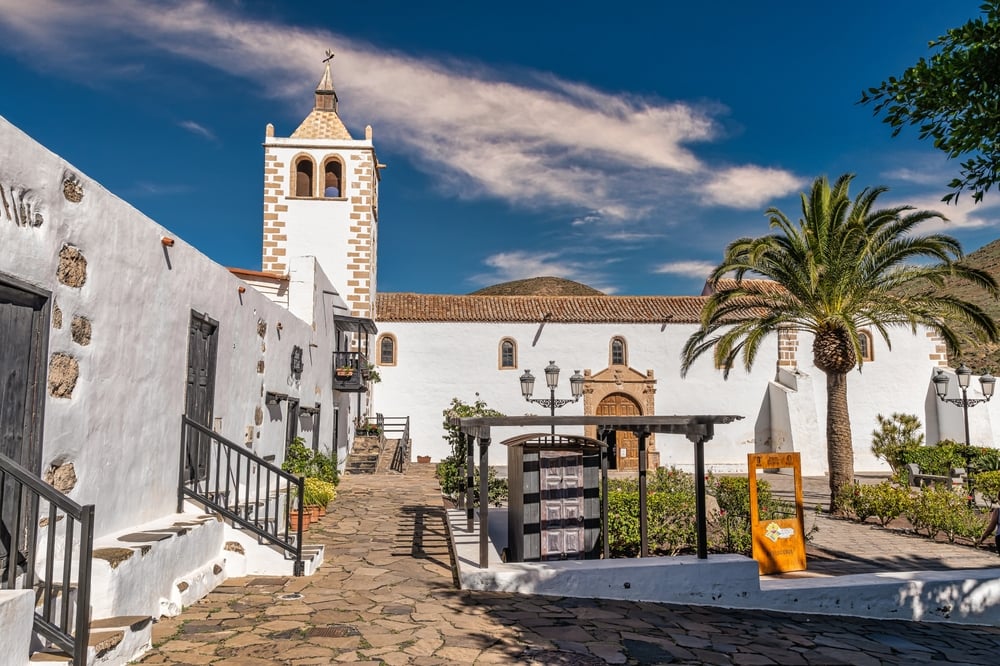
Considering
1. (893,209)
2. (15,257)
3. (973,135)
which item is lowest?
(15,257)

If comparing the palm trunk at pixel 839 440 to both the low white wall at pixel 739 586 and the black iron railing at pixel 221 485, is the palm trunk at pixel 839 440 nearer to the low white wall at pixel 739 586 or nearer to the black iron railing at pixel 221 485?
the low white wall at pixel 739 586

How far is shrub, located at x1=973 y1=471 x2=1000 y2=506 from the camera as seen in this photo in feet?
47.9

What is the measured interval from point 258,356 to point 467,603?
498 cm

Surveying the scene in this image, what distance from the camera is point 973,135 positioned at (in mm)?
4930

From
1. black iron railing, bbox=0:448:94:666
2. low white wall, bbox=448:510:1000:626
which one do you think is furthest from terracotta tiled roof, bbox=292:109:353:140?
black iron railing, bbox=0:448:94:666

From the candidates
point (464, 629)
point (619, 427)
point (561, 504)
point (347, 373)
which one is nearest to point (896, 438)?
point (347, 373)

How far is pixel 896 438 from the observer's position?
81.6 ft

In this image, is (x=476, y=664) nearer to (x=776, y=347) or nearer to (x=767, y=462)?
(x=767, y=462)

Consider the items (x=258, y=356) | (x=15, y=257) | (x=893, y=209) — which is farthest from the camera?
(x=893, y=209)

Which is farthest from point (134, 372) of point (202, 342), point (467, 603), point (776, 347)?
point (776, 347)

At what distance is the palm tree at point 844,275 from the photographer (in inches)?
536

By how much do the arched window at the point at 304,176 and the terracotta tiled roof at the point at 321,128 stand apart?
0.78 meters

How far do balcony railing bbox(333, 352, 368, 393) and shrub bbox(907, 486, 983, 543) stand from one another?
39.9 ft

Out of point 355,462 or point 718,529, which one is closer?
point 718,529
